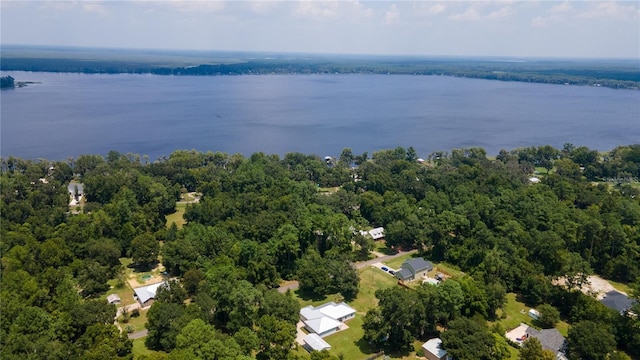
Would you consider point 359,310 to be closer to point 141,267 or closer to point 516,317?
point 516,317

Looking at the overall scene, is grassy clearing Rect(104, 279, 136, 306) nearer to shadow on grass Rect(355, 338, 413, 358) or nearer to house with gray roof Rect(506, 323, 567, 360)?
shadow on grass Rect(355, 338, 413, 358)

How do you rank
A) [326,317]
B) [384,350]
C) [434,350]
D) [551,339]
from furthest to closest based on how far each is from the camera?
1. [326,317]
2. [384,350]
3. [551,339]
4. [434,350]

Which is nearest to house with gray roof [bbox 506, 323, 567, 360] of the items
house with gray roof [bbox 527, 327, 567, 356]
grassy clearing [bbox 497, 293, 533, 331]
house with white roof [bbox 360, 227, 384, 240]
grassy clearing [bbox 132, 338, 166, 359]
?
house with gray roof [bbox 527, 327, 567, 356]

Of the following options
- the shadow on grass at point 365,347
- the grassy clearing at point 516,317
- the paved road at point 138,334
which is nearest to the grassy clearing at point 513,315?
the grassy clearing at point 516,317

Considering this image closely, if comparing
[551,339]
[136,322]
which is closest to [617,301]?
[551,339]

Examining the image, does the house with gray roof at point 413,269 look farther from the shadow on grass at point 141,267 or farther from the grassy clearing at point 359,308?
the shadow on grass at point 141,267

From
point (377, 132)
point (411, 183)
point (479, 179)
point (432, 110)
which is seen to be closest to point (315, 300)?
point (411, 183)
